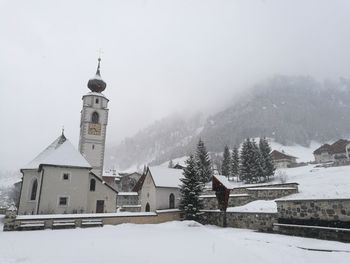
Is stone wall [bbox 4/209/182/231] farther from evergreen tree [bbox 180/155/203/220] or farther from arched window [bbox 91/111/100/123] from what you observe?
arched window [bbox 91/111/100/123]

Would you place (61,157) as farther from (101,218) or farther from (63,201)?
(101,218)

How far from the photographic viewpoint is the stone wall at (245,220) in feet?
51.1

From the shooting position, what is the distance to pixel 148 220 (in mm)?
21672

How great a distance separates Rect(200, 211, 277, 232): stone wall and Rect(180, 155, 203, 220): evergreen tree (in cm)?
149

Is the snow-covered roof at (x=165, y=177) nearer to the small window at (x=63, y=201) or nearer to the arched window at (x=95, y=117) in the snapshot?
the small window at (x=63, y=201)

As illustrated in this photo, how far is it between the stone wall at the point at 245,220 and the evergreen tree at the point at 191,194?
4.90ft

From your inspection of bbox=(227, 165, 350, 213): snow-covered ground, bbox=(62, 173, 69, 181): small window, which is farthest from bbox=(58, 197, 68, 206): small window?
bbox=(227, 165, 350, 213): snow-covered ground

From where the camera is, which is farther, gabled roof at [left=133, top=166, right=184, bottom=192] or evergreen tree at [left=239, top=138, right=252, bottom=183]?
evergreen tree at [left=239, top=138, right=252, bottom=183]

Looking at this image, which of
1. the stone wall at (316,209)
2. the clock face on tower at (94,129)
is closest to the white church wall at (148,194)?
the clock face on tower at (94,129)

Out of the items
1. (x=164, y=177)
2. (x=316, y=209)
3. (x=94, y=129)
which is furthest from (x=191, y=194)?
(x=94, y=129)

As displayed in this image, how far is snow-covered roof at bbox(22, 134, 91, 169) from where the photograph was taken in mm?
27541

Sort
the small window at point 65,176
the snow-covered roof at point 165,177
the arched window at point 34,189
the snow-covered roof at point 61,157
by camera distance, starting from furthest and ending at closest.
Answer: the snow-covered roof at point 165,177 → the arched window at point 34,189 → the snow-covered roof at point 61,157 → the small window at point 65,176

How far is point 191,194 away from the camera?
2494 cm

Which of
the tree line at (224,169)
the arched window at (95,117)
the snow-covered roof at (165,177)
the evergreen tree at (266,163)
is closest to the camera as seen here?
the tree line at (224,169)
